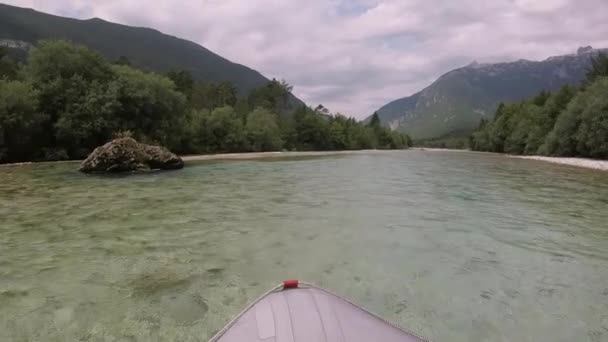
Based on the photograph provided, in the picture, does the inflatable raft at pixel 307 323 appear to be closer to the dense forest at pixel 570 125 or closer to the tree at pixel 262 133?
the dense forest at pixel 570 125

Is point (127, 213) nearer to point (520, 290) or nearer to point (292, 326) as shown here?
point (292, 326)

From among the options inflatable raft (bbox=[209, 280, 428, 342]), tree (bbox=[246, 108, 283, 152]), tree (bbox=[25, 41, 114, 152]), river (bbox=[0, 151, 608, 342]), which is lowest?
river (bbox=[0, 151, 608, 342])

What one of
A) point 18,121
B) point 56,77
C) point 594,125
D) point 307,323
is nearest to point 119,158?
point 18,121

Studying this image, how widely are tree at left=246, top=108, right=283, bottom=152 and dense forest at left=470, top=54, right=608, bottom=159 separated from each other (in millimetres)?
52487

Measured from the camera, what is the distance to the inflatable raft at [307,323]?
3.65m

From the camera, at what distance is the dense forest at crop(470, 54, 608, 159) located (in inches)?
1903

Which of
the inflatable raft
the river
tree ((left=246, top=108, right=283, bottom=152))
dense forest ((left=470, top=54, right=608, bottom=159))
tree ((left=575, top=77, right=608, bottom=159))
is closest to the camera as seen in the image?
the inflatable raft

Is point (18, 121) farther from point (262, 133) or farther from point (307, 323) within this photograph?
point (262, 133)

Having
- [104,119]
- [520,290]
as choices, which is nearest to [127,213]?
[520,290]

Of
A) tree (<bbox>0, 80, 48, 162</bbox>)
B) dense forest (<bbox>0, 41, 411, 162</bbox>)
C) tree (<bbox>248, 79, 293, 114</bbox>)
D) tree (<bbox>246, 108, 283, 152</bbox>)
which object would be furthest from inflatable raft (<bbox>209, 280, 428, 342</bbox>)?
tree (<bbox>248, 79, 293, 114</bbox>)

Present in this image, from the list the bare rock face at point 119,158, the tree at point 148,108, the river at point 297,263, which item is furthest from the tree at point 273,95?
the river at point 297,263

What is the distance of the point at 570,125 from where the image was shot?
5372 cm

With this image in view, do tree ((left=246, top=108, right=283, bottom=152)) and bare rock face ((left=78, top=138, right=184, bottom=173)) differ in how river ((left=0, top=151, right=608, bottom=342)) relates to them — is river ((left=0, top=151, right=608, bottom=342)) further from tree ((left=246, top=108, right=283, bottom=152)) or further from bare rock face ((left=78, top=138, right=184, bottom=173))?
tree ((left=246, top=108, right=283, bottom=152))

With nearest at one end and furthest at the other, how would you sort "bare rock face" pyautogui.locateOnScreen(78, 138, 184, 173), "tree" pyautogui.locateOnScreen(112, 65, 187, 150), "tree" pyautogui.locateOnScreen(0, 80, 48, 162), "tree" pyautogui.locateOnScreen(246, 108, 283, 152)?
"bare rock face" pyautogui.locateOnScreen(78, 138, 184, 173) < "tree" pyautogui.locateOnScreen(0, 80, 48, 162) < "tree" pyautogui.locateOnScreen(112, 65, 187, 150) < "tree" pyautogui.locateOnScreen(246, 108, 283, 152)
